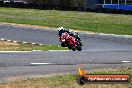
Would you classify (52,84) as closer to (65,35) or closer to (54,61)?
(65,35)

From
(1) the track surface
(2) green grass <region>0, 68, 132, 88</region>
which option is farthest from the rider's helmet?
(1) the track surface

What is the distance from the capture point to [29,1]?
67.4 m

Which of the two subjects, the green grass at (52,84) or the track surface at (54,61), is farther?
the track surface at (54,61)

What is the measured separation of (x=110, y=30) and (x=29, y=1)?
31832 millimetres

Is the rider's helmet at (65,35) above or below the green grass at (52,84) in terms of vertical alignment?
above

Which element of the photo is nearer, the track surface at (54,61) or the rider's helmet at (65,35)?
the rider's helmet at (65,35)

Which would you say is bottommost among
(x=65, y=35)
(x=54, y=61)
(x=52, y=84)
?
(x=54, y=61)

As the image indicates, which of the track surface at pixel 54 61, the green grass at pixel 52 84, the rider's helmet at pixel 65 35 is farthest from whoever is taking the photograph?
the track surface at pixel 54 61

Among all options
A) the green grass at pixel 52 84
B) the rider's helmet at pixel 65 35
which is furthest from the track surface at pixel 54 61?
the rider's helmet at pixel 65 35

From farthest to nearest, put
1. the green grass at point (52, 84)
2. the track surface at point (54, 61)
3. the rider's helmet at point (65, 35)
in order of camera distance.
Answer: the track surface at point (54, 61)
the green grass at point (52, 84)
the rider's helmet at point (65, 35)

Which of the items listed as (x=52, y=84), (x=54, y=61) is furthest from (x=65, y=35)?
(x=54, y=61)

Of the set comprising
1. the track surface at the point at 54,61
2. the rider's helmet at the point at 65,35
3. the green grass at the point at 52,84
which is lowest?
the track surface at the point at 54,61

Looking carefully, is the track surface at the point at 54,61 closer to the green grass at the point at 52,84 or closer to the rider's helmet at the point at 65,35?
the green grass at the point at 52,84

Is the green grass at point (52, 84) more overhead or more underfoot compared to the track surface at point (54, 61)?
more overhead
